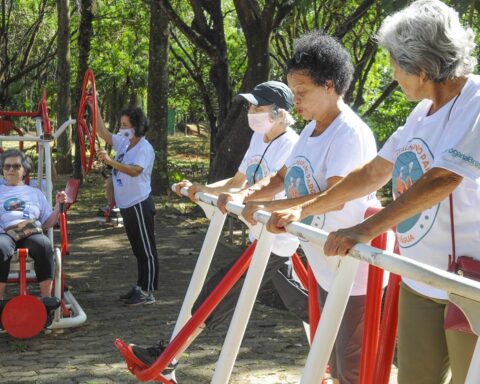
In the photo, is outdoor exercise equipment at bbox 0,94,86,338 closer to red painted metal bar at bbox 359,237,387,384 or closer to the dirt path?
the dirt path

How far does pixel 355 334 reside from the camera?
11.8 ft

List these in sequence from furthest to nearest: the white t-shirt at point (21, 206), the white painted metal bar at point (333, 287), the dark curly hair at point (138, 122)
Answer: 1. the dark curly hair at point (138, 122)
2. the white t-shirt at point (21, 206)
3. the white painted metal bar at point (333, 287)

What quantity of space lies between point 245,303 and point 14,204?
378 centimetres

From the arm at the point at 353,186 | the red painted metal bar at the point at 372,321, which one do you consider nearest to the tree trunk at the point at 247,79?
the arm at the point at 353,186

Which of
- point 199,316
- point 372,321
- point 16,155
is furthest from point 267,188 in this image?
point 16,155

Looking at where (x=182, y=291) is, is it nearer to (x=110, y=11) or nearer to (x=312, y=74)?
(x=312, y=74)

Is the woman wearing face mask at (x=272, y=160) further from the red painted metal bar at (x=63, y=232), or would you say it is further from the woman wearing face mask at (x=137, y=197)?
the woman wearing face mask at (x=137, y=197)

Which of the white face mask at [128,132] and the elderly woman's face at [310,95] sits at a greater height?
the elderly woman's face at [310,95]

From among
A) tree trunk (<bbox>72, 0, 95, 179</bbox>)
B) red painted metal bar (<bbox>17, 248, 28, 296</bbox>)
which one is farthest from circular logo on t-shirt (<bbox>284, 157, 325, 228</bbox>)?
tree trunk (<bbox>72, 0, 95, 179</bbox>)

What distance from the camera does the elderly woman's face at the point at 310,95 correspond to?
12.3ft

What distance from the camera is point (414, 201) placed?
258 cm

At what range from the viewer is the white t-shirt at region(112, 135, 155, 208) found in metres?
7.22

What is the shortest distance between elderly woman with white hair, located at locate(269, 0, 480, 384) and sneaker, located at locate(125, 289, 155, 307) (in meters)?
4.51

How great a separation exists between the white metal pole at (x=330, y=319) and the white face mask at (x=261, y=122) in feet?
7.26
